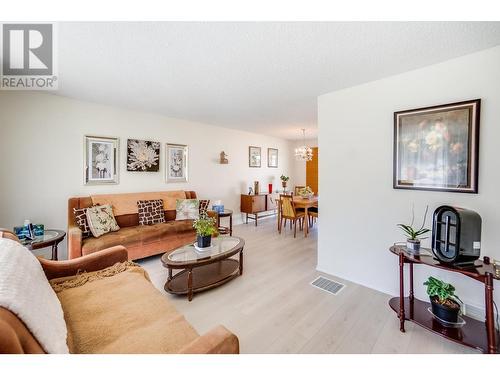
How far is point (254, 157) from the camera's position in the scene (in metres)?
5.81

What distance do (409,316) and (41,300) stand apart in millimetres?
2407

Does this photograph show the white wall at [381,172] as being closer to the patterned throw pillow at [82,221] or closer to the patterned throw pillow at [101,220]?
the patterned throw pillow at [101,220]

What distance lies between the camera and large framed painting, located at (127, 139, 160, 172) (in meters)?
3.62

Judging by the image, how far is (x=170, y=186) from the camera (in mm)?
4145

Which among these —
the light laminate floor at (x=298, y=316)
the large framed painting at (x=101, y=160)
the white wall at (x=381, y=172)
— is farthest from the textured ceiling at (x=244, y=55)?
the light laminate floor at (x=298, y=316)

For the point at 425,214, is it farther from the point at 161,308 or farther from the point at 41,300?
the point at 41,300

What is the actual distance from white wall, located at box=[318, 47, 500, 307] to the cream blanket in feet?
8.52

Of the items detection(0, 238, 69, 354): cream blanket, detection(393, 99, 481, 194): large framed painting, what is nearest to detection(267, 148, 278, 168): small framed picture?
detection(393, 99, 481, 194): large framed painting

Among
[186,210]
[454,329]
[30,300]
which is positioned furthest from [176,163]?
[454,329]

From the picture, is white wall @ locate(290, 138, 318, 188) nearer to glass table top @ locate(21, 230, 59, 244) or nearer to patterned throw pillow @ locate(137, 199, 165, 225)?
patterned throw pillow @ locate(137, 199, 165, 225)

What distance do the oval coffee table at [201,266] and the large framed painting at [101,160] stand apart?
1872mm

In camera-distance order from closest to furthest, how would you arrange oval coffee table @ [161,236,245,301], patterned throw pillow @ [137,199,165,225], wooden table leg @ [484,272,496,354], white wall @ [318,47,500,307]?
wooden table leg @ [484,272,496,354]
white wall @ [318,47,500,307]
oval coffee table @ [161,236,245,301]
patterned throw pillow @ [137,199,165,225]

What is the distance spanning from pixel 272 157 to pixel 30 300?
5815mm
